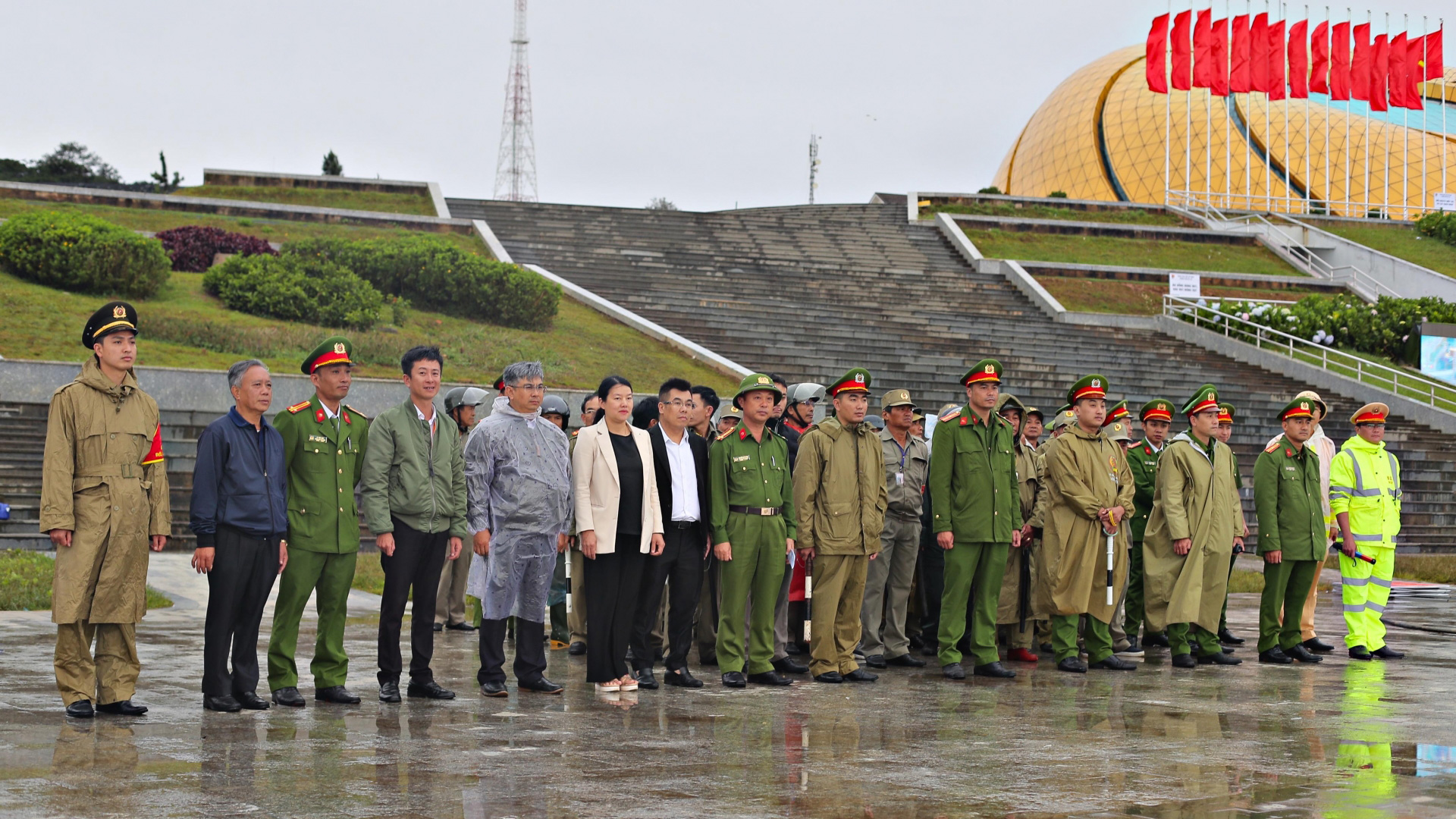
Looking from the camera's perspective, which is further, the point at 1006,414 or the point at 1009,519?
the point at 1006,414

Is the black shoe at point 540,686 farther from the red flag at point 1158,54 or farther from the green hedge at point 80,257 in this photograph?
the red flag at point 1158,54

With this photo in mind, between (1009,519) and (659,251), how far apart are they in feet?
72.2

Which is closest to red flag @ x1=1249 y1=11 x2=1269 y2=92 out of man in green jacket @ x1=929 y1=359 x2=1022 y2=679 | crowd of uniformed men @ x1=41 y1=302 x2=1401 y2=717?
crowd of uniformed men @ x1=41 y1=302 x2=1401 y2=717

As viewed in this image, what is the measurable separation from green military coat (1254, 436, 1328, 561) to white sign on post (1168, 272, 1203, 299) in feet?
62.5

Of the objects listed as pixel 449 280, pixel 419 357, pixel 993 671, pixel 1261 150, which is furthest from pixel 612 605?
pixel 1261 150

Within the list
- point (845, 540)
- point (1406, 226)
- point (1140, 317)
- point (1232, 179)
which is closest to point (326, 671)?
point (845, 540)

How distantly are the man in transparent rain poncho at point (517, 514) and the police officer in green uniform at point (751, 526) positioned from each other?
98 cm

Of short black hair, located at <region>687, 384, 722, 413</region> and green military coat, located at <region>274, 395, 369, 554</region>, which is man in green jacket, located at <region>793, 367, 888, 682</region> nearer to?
short black hair, located at <region>687, 384, 722, 413</region>

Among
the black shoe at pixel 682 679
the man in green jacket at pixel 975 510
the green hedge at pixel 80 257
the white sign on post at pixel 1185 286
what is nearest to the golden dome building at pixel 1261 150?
the white sign on post at pixel 1185 286

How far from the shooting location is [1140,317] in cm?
2697

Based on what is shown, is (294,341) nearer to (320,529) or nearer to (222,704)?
(320,529)

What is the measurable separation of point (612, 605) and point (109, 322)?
2.86 meters

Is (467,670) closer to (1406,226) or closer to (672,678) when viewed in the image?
(672,678)

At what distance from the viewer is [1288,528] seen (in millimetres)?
9383
